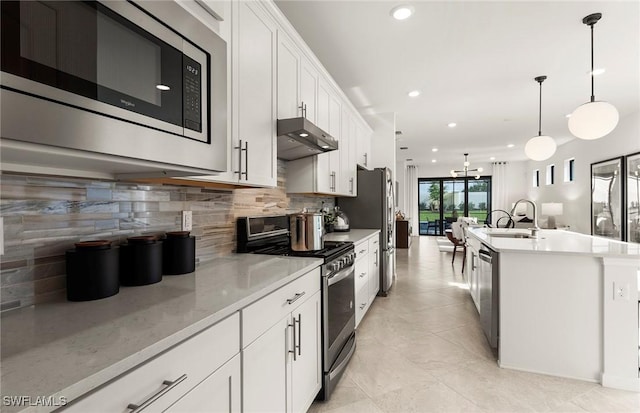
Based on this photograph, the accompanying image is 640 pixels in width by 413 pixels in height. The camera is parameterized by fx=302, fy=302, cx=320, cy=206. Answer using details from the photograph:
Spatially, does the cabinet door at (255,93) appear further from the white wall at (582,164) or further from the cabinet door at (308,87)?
the white wall at (582,164)

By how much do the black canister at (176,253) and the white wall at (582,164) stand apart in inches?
268

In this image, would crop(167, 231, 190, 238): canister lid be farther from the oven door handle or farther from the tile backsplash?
the oven door handle

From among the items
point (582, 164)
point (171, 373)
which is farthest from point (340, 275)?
point (582, 164)

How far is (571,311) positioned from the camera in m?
2.17

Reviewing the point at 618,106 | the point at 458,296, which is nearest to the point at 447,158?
the point at 618,106

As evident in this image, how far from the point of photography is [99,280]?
1.09 meters

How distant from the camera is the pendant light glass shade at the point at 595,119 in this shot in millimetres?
2501

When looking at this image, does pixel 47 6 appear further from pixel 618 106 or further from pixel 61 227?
pixel 618 106

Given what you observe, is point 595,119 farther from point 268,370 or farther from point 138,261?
point 138,261

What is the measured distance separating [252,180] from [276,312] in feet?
2.56

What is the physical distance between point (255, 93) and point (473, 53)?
7.66 feet

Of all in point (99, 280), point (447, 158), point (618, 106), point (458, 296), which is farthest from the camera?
point (447, 158)

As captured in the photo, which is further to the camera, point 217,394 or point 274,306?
point 274,306

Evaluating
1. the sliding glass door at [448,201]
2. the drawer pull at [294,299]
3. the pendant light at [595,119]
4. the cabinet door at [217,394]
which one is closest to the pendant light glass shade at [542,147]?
the pendant light at [595,119]
